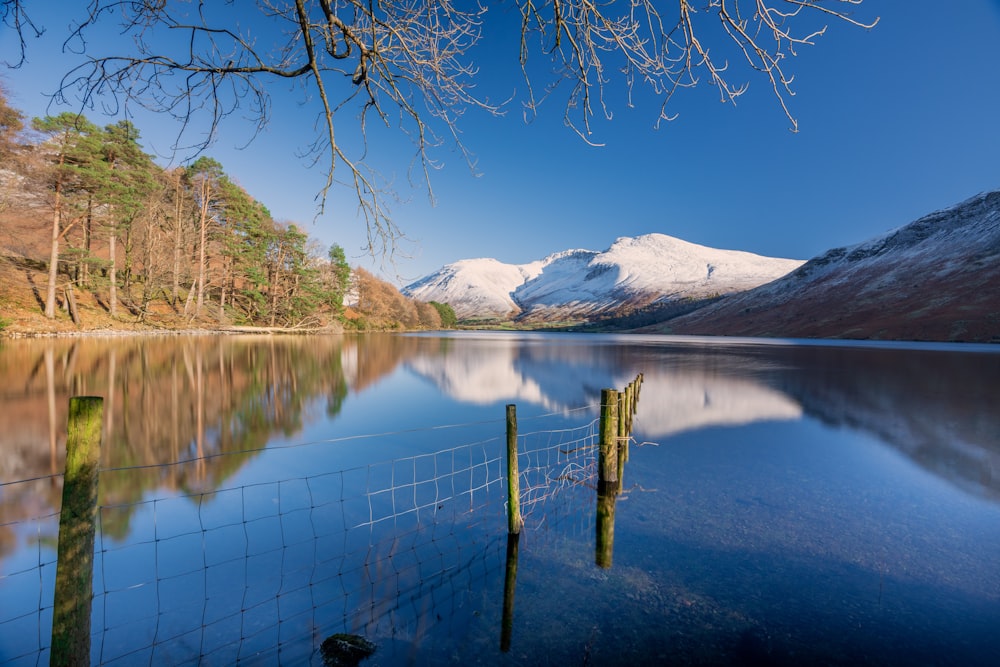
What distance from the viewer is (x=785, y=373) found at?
24.8 m

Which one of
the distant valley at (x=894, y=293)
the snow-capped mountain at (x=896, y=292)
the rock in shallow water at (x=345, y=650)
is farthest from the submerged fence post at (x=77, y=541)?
the distant valley at (x=894, y=293)

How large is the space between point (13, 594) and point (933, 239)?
133210 mm

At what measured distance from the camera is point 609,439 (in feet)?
23.0

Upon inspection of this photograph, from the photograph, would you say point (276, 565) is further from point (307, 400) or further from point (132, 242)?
point (132, 242)

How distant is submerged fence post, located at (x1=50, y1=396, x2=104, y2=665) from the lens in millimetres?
2775

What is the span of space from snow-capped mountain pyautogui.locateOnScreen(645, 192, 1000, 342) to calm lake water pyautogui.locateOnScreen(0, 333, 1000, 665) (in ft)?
233

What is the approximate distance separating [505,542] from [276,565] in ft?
8.65

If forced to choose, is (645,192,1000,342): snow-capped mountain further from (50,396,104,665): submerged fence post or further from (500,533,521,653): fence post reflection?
(50,396,104,665): submerged fence post

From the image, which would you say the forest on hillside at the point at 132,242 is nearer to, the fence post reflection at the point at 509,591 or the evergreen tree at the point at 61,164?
the evergreen tree at the point at 61,164

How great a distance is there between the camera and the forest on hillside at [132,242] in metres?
28.3

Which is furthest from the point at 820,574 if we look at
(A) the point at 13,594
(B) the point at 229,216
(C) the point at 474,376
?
(B) the point at 229,216

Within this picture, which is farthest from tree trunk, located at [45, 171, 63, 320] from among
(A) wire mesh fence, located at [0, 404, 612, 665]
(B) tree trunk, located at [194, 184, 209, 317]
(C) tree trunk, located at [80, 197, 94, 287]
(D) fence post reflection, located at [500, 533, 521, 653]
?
(D) fence post reflection, located at [500, 533, 521, 653]

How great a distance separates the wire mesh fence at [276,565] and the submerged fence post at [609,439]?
0.47 meters

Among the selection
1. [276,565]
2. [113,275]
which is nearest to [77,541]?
[276,565]
